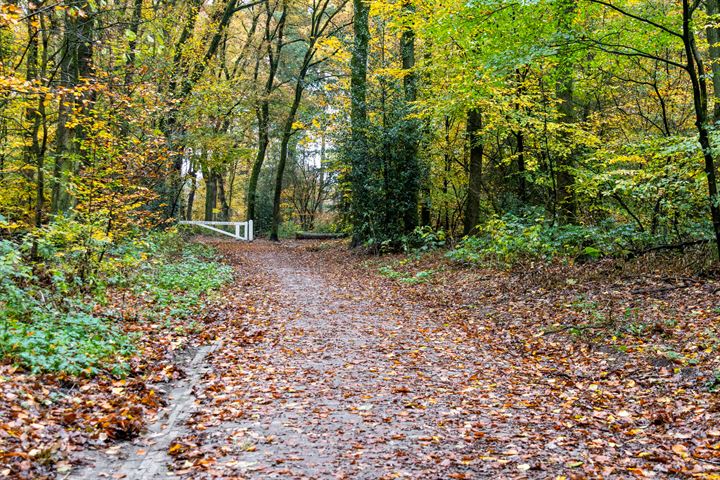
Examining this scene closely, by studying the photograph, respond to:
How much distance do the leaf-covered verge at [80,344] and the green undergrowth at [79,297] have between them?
0.02 meters

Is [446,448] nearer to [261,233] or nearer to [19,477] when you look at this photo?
[19,477]

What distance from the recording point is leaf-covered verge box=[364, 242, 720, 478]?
4028 millimetres

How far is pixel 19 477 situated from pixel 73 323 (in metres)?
3.05

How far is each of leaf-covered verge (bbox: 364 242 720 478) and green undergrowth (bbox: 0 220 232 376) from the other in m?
4.28

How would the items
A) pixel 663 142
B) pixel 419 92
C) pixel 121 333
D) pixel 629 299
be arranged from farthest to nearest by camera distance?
pixel 419 92 → pixel 663 142 → pixel 629 299 → pixel 121 333

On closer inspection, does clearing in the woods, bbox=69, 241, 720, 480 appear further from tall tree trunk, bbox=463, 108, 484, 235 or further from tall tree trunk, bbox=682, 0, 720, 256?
tall tree trunk, bbox=463, 108, 484, 235

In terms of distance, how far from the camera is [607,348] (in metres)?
6.41

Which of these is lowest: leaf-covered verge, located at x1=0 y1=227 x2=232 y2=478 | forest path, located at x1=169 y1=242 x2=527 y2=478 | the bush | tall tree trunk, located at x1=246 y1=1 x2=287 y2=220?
forest path, located at x1=169 y1=242 x2=527 y2=478

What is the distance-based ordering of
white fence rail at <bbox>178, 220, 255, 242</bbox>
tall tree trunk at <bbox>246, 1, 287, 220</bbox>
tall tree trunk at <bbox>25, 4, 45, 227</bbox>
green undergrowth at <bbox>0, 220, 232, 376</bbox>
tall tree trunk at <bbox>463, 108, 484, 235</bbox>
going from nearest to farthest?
green undergrowth at <bbox>0, 220, 232, 376</bbox>
tall tree trunk at <bbox>25, 4, 45, 227</bbox>
tall tree trunk at <bbox>463, 108, 484, 235</bbox>
tall tree trunk at <bbox>246, 1, 287, 220</bbox>
white fence rail at <bbox>178, 220, 255, 242</bbox>

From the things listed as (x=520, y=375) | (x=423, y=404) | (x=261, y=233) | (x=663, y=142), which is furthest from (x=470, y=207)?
(x=261, y=233)

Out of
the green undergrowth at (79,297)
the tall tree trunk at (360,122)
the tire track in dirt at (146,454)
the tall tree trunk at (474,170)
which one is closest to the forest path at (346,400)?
the tire track in dirt at (146,454)

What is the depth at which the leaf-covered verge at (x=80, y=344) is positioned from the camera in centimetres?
397

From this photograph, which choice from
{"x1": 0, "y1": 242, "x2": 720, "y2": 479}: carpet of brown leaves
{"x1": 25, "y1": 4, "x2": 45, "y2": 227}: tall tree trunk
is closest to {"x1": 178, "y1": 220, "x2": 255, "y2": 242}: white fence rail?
{"x1": 25, "y1": 4, "x2": 45, "y2": 227}: tall tree trunk

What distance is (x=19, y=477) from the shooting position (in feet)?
10.8
